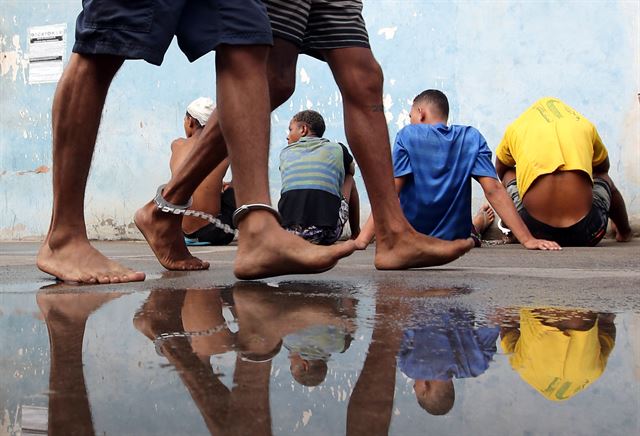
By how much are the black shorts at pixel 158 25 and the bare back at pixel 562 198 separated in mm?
2878

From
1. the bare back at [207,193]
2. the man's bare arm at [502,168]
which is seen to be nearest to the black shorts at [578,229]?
the man's bare arm at [502,168]

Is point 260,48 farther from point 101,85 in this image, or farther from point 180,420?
point 180,420

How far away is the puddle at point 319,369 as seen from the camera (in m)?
A: 0.71

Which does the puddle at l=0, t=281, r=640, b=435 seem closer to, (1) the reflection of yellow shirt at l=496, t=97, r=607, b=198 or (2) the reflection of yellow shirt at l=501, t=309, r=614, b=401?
(2) the reflection of yellow shirt at l=501, t=309, r=614, b=401

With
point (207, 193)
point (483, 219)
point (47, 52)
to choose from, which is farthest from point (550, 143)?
point (47, 52)

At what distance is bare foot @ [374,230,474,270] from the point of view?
2.23 meters

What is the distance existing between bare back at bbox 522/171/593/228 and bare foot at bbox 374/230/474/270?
2295 mm

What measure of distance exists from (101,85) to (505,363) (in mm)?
1292

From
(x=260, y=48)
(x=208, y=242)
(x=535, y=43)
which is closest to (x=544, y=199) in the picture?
(x=535, y=43)

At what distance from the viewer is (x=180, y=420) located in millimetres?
714

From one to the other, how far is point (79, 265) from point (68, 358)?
103 centimetres

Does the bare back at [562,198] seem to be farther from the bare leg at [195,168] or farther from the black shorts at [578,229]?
the bare leg at [195,168]

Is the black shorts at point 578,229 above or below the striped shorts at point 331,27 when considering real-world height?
below

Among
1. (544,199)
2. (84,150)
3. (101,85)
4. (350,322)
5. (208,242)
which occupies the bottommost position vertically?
(208,242)
